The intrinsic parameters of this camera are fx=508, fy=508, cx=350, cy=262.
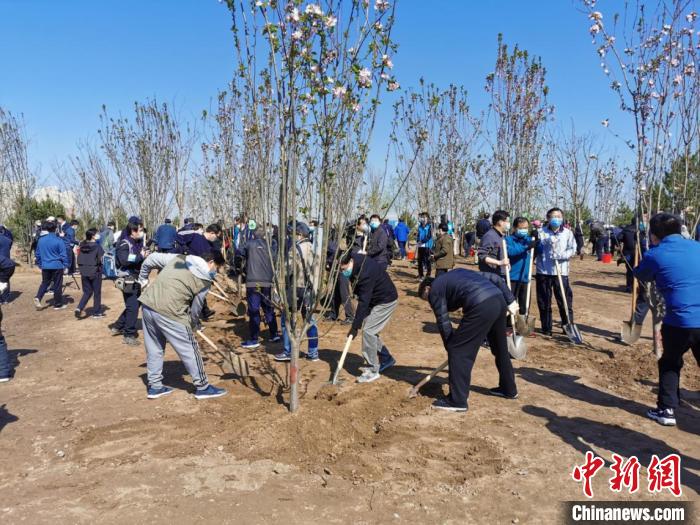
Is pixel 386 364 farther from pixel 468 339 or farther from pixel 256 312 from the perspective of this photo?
pixel 256 312

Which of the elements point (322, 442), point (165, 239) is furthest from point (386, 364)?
point (165, 239)

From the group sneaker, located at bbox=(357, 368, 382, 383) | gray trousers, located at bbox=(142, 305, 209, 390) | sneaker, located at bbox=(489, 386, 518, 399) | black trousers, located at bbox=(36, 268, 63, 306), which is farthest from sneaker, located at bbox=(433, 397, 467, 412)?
black trousers, located at bbox=(36, 268, 63, 306)

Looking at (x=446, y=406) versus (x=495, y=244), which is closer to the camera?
(x=446, y=406)

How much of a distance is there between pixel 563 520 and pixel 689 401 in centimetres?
291

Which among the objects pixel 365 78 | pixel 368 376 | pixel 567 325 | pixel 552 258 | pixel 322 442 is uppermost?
pixel 365 78

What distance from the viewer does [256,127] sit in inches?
165

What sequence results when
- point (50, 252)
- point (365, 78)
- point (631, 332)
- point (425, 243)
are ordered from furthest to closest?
point (425, 243), point (50, 252), point (631, 332), point (365, 78)

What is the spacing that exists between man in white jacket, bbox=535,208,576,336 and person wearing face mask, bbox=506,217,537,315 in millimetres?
190

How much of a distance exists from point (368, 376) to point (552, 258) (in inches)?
142

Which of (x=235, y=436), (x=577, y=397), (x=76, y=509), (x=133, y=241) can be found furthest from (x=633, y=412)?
(x=133, y=241)

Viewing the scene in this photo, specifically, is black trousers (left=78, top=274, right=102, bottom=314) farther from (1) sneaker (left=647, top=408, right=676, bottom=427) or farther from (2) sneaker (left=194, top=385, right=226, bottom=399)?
(1) sneaker (left=647, top=408, right=676, bottom=427)

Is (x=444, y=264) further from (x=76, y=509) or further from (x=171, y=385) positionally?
(x=76, y=509)

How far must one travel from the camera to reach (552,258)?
299 inches

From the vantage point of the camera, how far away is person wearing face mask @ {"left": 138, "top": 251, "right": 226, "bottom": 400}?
5.13 m
